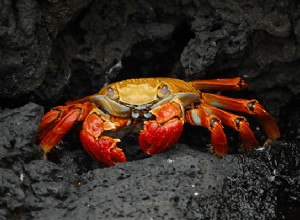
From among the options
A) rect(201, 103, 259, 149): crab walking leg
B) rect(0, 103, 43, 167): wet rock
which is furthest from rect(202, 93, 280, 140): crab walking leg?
rect(0, 103, 43, 167): wet rock

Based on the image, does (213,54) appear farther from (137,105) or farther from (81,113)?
(81,113)

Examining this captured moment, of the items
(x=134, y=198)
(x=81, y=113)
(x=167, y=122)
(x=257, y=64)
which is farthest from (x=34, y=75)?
(x=257, y=64)

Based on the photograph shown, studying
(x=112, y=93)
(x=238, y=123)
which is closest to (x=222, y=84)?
(x=238, y=123)

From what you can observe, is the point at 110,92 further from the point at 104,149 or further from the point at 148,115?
the point at 104,149

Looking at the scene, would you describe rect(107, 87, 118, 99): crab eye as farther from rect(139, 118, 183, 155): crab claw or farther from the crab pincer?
rect(139, 118, 183, 155): crab claw

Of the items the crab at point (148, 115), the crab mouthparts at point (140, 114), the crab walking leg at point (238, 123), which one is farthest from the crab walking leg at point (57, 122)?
the crab walking leg at point (238, 123)
